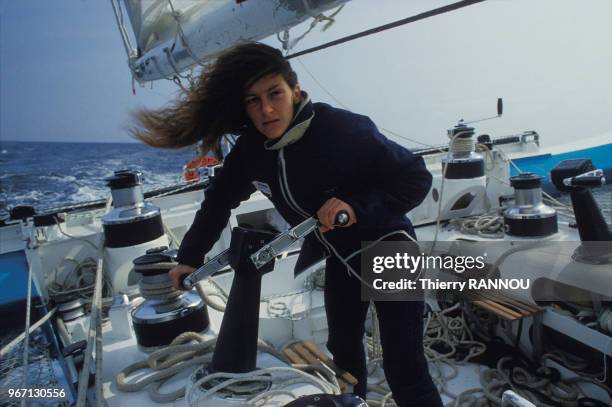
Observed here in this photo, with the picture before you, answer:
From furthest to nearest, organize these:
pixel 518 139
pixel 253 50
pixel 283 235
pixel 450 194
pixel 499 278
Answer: pixel 518 139
pixel 450 194
pixel 499 278
pixel 253 50
pixel 283 235

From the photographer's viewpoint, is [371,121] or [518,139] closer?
[371,121]

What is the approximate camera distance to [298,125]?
5.17ft

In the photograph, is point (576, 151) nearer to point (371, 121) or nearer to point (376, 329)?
point (376, 329)

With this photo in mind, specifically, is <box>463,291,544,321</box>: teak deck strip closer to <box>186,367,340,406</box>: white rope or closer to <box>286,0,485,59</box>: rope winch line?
<box>186,367,340,406</box>: white rope

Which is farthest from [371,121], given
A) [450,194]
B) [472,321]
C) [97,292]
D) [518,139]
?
[518,139]

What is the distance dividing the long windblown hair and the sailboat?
8.1 inches

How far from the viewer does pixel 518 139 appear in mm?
7418

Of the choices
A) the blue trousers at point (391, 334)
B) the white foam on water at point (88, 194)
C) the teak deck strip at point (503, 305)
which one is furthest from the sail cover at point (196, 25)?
the white foam on water at point (88, 194)

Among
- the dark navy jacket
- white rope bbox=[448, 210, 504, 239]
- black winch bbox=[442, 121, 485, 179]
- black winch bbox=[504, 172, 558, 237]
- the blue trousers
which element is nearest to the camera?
the dark navy jacket

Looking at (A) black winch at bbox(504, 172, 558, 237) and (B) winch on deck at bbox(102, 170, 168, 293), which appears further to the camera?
(A) black winch at bbox(504, 172, 558, 237)

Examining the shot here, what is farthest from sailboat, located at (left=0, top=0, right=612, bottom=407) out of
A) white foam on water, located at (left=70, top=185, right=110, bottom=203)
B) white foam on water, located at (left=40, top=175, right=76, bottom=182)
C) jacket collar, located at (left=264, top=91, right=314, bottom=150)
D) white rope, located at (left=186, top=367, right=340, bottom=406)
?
white foam on water, located at (left=40, top=175, right=76, bottom=182)

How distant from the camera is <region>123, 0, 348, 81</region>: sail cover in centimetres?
234

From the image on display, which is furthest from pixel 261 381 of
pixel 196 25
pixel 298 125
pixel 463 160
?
pixel 463 160

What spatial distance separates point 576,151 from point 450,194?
21.8ft
